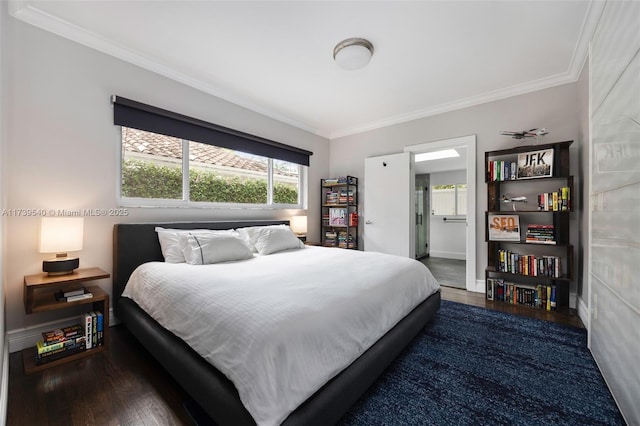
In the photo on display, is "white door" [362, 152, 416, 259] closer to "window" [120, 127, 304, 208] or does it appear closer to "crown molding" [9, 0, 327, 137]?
"window" [120, 127, 304, 208]

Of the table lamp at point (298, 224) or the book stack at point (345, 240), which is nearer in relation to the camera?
the table lamp at point (298, 224)

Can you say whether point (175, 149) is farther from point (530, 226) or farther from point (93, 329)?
point (530, 226)

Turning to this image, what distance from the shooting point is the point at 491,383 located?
63.8 inches

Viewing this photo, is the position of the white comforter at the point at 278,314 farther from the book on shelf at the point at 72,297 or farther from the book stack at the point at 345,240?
the book stack at the point at 345,240

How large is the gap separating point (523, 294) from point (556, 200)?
1122mm

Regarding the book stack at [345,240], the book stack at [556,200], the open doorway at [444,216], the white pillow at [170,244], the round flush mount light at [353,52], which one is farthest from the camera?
the open doorway at [444,216]

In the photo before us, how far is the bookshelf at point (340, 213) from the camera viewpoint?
4.60 metres

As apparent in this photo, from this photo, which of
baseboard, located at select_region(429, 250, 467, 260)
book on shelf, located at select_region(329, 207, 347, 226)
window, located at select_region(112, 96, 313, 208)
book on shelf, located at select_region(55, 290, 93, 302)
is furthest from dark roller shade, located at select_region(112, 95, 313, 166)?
baseboard, located at select_region(429, 250, 467, 260)

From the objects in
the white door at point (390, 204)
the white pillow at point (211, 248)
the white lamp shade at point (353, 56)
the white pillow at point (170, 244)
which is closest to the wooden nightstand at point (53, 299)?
the white pillow at point (170, 244)

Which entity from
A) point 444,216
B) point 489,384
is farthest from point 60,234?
point 444,216

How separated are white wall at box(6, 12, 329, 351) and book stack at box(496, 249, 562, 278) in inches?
156

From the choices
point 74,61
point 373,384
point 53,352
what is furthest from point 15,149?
point 373,384

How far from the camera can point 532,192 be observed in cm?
315

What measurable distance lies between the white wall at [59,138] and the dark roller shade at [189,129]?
14 cm
